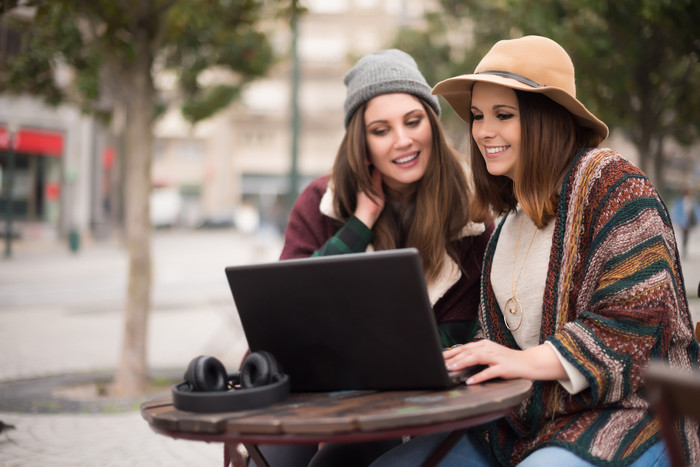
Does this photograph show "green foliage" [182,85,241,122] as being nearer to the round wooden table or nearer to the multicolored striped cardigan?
the multicolored striped cardigan

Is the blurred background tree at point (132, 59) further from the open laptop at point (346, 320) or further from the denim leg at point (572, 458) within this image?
the denim leg at point (572, 458)

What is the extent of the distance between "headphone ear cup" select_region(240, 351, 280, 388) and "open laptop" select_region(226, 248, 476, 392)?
0.10 m

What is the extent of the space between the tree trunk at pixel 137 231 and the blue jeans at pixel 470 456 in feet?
14.0

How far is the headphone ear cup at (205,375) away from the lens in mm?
1737

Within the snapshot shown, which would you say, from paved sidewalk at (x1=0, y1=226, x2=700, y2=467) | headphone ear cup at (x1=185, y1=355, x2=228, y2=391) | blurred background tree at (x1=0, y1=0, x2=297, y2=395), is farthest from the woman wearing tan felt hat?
blurred background tree at (x1=0, y1=0, x2=297, y2=395)

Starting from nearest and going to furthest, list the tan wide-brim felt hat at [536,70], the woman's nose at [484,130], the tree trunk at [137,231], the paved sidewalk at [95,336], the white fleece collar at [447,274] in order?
the tan wide-brim felt hat at [536,70], the woman's nose at [484,130], the white fleece collar at [447,274], the paved sidewalk at [95,336], the tree trunk at [137,231]

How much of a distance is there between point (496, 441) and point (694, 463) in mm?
526

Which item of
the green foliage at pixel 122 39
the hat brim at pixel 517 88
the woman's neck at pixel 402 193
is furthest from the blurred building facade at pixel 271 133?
the hat brim at pixel 517 88

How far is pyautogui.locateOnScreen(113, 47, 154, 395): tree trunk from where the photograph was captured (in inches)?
236

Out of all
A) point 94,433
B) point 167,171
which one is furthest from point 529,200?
point 167,171

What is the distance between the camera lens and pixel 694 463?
6.56 feet

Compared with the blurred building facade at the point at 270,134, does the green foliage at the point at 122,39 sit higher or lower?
lower

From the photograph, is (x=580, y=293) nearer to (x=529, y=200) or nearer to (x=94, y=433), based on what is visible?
(x=529, y=200)

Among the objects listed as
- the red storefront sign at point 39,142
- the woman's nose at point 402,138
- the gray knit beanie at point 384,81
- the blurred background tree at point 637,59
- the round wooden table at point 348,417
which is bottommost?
the round wooden table at point 348,417
